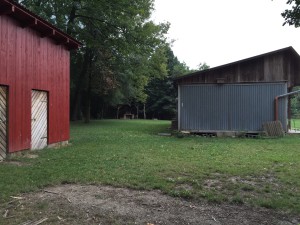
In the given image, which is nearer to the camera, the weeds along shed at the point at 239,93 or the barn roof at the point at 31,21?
the barn roof at the point at 31,21

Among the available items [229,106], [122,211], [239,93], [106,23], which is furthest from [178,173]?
[106,23]

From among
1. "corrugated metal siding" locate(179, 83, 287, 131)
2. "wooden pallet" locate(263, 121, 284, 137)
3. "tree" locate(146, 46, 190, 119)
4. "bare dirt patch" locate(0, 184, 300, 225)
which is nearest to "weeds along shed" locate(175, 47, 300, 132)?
"corrugated metal siding" locate(179, 83, 287, 131)

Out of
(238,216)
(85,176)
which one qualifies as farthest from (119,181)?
(238,216)

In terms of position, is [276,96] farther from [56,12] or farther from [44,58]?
[56,12]

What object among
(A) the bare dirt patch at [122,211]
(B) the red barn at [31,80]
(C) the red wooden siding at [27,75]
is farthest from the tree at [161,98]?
(A) the bare dirt patch at [122,211]

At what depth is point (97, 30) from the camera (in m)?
23.2

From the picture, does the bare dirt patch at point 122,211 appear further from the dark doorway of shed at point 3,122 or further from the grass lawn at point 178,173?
the dark doorway of shed at point 3,122

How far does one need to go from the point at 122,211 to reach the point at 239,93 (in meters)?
14.8

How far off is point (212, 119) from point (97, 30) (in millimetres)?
10498

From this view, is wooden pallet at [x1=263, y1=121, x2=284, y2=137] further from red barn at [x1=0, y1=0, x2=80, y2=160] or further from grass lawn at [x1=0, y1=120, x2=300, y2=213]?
red barn at [x1=0, y1=0, x2=80, y2=160]

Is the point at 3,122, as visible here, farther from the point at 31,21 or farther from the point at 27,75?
the point at 31,21

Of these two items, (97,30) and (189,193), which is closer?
(189,193)

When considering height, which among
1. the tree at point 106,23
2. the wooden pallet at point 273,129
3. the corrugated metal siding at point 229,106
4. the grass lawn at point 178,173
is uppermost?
the tree at point 106,23

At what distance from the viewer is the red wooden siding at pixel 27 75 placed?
977 cm
